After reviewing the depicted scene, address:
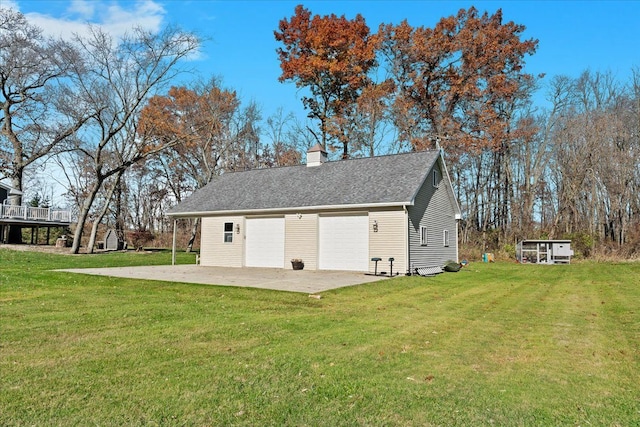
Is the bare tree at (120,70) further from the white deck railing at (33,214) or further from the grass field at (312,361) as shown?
the grass field at (312,361)

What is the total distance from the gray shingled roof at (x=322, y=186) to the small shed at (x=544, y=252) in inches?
393

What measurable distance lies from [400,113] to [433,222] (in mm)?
11711

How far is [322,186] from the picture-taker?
16.7 metres

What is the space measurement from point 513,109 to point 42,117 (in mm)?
31101

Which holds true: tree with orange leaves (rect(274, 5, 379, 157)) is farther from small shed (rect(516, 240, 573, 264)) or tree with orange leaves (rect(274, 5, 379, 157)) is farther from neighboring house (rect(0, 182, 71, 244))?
neighboring house (rect(0, 182, 71, 244))

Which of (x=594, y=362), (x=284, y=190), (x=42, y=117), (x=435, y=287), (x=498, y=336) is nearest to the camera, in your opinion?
(x=594, y=362)

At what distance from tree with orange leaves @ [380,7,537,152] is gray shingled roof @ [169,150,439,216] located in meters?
9.29

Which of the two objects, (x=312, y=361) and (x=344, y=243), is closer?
(x=312, y=361)

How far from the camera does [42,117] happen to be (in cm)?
2703

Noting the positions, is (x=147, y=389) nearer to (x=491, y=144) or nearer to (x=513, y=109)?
(x=491, y=144)

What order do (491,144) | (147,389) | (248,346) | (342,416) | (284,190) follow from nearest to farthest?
1. (342,416)
2. (147,389)
3. (248,346)
4. (284,190)
5. (491,144)

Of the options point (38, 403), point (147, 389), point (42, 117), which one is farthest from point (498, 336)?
point (42, 117)

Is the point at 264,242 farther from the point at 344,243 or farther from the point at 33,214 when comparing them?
the point at 33,214

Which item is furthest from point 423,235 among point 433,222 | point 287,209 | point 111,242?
point 111,242
